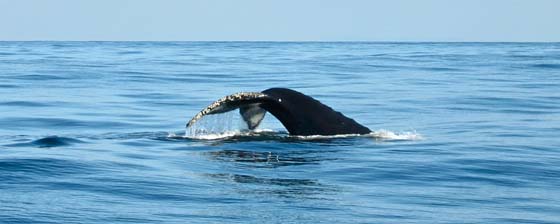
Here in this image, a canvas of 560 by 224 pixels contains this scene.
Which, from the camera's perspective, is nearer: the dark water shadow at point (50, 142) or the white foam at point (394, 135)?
the dark water shadow at point (50, 142)

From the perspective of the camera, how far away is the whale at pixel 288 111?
1272 cm

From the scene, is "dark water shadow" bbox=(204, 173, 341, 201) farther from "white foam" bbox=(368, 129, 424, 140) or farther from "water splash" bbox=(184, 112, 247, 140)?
"white foam" bbox=(368, 129, 424, 140)

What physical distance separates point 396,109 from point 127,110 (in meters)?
4.38

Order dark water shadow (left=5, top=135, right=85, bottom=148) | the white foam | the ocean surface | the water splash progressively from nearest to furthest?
the ocean surface < the water splash < dark water shadow (left=5, top=135, right=85, bottom=148) < the white foam

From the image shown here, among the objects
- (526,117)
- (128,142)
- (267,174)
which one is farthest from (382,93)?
(267,174)

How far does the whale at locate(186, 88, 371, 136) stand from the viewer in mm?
12719

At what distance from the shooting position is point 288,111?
43.3 ft

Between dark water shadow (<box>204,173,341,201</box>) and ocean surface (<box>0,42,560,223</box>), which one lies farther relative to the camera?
dark water shadow (<box>204,173,341,201</box>)

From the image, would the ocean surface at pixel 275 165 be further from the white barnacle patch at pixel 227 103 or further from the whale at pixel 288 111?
the white barnacle patch at pixel 227 103

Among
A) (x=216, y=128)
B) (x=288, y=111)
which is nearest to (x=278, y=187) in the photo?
(x=288, y=111)

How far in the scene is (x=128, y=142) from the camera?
571 inches

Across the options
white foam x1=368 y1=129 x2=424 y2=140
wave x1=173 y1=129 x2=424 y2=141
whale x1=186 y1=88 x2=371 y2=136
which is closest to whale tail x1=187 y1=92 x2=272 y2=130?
whale x1=186 y1=88 x2=371 y2=136

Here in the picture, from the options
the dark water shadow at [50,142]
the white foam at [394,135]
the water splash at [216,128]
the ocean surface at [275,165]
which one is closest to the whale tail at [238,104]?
the water splash at [216,128]

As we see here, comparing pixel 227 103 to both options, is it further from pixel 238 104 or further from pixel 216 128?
pixel 216 128
